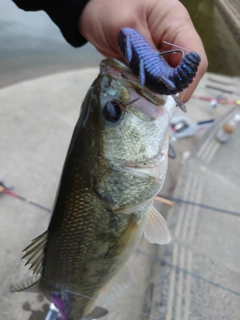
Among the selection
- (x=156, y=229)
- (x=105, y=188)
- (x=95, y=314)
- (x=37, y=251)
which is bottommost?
(x=95, y=314)

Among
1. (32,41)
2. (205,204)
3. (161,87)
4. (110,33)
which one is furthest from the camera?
(32,41)

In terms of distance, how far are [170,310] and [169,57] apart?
48.6 inches

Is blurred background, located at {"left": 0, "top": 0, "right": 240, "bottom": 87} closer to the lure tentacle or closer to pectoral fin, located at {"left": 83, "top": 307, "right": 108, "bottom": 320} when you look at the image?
pectoral fin, located at {"left": 83, "top": 307, "right": 108, "bottom": 320}

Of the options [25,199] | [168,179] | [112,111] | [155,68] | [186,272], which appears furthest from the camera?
[168,179]

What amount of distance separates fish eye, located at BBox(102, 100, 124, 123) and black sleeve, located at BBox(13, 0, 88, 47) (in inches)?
21.5

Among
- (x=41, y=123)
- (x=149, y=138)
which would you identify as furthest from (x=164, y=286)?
(x=41, y=123)

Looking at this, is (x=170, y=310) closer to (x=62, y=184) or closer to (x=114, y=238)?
(x=114, y=238)

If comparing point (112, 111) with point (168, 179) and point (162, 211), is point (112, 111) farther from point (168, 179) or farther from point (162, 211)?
point (168, 179)

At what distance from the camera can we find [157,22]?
3.00 feet

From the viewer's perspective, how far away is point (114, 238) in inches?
35.7

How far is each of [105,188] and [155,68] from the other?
0.36 metres

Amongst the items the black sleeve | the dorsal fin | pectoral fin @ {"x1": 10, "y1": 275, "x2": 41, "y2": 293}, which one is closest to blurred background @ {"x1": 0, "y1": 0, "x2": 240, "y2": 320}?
the black sleeve

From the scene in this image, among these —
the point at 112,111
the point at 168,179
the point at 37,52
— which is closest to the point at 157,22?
the point at 112,111

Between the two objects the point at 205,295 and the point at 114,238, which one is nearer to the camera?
the point at 114,238
